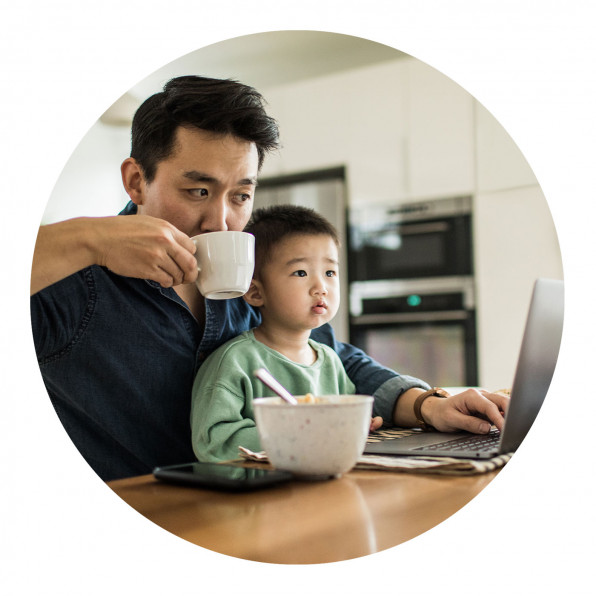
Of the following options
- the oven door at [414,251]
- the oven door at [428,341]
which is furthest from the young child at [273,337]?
the oven door at [414,251]

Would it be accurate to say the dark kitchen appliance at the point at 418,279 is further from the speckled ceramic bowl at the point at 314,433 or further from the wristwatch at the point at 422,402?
the speckled ceramic bowl at the point at 314,433

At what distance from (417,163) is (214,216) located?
1086 millimetres

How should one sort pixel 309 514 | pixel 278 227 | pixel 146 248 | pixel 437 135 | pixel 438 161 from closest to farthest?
pixel 309 514
pixel 146 248
pixel 278 227
pixel 437 135
pixel 438 161

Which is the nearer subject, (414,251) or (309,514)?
(309,514)

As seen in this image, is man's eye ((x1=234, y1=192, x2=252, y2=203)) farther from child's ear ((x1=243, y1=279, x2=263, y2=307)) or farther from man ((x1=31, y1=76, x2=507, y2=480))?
child's ear ((x1=243, y1=279, x2=263, y2=307))

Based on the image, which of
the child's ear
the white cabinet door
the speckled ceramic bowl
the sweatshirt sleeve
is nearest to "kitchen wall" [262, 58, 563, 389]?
the white cabinet door

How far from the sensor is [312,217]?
0.72 meters

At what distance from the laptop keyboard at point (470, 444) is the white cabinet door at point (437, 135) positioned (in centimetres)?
47

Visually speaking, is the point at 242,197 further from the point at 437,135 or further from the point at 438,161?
the point at 438,161

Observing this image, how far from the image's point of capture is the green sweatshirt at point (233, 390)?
60 cm

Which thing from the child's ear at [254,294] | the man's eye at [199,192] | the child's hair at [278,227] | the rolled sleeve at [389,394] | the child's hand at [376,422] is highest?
the man's eye at [199,192]

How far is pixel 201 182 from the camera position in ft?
2.28

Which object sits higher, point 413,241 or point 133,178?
point 413,241

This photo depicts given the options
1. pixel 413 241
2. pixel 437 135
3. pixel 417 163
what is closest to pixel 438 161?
pixel 417 163
